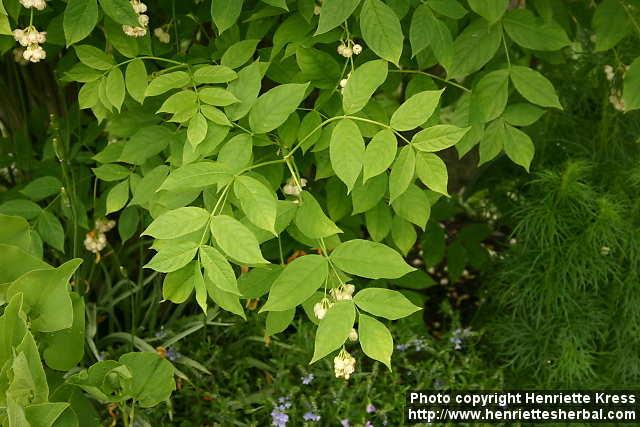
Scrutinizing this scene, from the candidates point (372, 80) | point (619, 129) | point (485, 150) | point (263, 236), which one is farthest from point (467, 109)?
point (619, 129)

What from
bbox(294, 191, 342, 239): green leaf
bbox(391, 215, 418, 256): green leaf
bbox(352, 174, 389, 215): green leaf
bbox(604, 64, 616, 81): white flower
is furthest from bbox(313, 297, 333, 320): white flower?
bbox(604, 64, 616, 81): white flower

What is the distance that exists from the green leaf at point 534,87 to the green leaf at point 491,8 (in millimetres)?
209

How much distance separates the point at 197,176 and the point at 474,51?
2.60ft

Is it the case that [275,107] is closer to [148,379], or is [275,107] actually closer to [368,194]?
[368,194]

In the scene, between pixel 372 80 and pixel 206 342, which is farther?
pixel 206 342

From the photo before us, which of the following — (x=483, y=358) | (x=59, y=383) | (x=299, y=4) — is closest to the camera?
(x=299, y=4)

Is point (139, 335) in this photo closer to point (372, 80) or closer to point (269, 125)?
point (269, 125)

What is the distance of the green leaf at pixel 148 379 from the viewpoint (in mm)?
1881

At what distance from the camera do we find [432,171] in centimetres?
156

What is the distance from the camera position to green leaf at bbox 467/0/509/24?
176 cm

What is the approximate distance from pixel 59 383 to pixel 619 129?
1897 millimetres

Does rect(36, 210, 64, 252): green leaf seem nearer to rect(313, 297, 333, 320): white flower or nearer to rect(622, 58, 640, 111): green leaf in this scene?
rect(313, 297, 333, 320): white flower

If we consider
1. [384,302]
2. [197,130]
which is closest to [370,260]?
Result: [384,302]

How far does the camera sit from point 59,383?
6.33 ft
